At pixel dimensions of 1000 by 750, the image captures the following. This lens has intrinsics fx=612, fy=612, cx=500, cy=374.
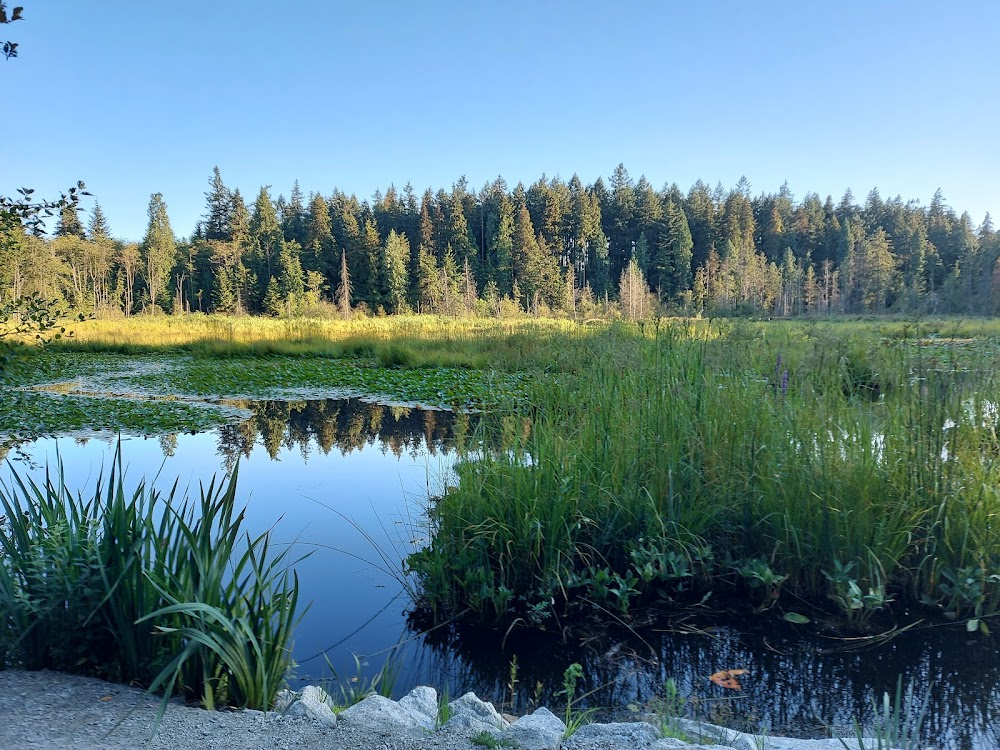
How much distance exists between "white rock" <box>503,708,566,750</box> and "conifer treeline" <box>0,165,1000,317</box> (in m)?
33.1

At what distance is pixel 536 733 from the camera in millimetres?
1769


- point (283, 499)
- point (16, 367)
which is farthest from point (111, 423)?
point (16, 367)

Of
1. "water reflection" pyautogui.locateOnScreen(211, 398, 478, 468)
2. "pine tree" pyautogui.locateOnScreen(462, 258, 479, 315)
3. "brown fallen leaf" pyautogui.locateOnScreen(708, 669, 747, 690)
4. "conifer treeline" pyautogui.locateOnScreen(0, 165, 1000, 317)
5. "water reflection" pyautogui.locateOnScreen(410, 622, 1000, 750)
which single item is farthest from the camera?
Result: "conifer treeline" pyautogui.locateOnScreen(0, 165, 1000, 317)

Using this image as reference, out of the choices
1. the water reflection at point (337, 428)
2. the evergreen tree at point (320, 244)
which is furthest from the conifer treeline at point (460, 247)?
the water reflection at point (337, 428)

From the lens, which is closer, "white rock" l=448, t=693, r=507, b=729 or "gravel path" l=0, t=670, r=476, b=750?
"gravel path" l=0, t=670, r=476, b=750

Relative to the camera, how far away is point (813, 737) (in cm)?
Answer: 212

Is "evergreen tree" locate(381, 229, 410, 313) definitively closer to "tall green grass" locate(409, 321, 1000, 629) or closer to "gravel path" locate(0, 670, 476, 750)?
"tall green grass" locate(409, 321, 1000, 629)

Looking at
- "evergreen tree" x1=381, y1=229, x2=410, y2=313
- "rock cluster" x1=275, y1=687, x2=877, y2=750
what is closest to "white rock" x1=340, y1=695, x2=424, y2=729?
"rock cluster" x1=275, y1=687, x2=877, y2=750

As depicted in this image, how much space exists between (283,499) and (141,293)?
5308cm

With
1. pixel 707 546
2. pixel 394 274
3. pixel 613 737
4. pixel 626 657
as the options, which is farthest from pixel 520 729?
pixel 394 274

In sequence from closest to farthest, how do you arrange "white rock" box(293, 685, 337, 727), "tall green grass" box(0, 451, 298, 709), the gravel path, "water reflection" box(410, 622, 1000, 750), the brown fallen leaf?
the gravel path < "white rock" box(293, 685, 337, 727) < "tall green grass" box(0, 451, 298, 709) < "water reflection" box(410, 622, 1000, 750) < the brown fallen leaf

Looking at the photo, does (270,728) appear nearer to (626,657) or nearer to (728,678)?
(626,657)

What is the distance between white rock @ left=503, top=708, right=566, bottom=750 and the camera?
1.70 m

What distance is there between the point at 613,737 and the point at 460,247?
50.9 m
